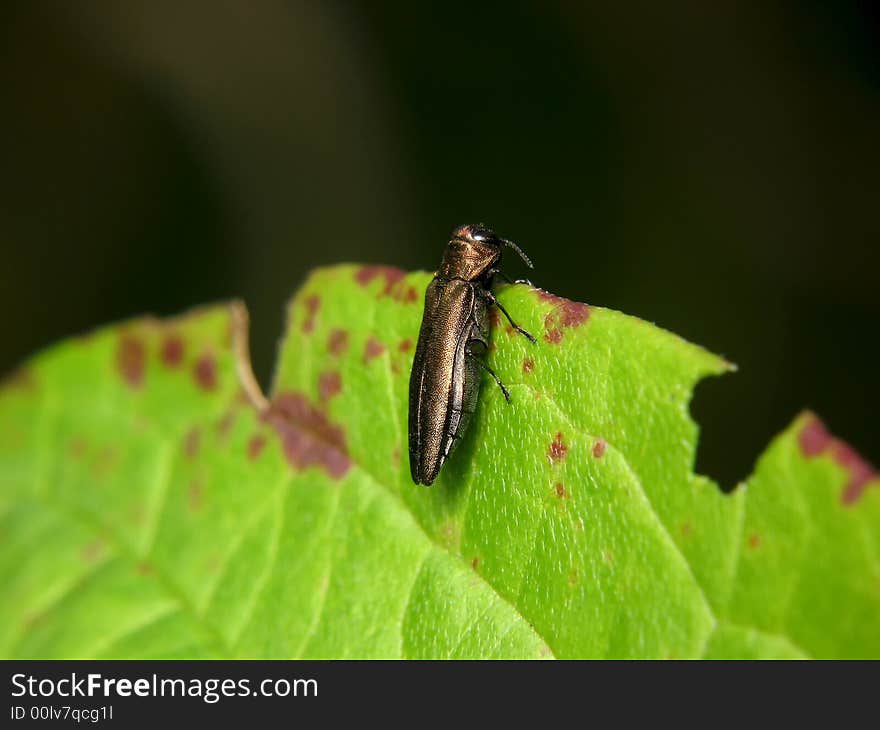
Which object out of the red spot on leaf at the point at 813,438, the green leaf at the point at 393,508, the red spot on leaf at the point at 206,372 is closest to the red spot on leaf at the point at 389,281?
the green leaf at the point at 393,508

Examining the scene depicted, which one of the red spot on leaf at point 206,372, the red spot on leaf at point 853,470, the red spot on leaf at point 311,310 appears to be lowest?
the red spot on leaf at point 853,470

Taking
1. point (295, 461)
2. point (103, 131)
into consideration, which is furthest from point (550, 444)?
point (103, 131)

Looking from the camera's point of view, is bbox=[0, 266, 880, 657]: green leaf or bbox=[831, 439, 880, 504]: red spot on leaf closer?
bbox=[831, 439, 880, 504]: red spot on leaf

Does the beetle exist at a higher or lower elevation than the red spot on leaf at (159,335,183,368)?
lower

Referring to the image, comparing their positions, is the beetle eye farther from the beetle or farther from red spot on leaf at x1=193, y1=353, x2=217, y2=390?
red spot on leaf at x1=193, y1=353, x2=217, y2=390

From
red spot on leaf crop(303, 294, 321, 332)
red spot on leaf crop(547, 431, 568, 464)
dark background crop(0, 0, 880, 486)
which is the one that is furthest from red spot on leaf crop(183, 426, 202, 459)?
dark background crop(0, 0, 880, 486)

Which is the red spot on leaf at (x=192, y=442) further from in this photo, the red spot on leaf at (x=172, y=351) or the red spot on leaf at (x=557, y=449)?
the red spot on leaf at (x=557, y=449)
